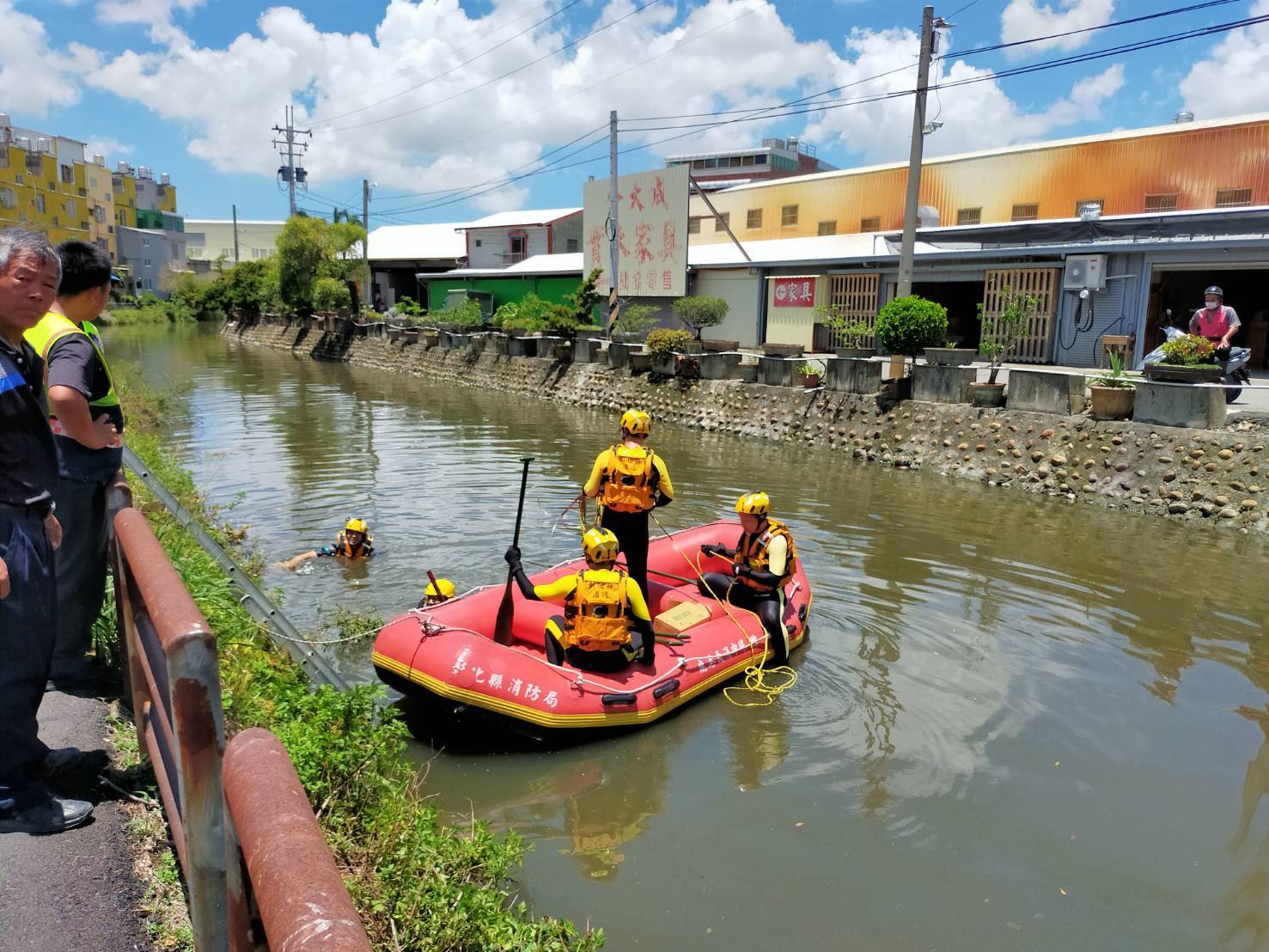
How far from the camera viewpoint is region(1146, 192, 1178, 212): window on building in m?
20.2

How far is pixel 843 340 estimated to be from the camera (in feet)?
70.4

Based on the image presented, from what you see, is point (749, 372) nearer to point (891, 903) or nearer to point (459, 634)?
point (459, 634)

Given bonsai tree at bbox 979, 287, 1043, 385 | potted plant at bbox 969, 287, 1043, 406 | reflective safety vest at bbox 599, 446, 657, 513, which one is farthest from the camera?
bonsai tree at bbox 979, 287, 1043, 385

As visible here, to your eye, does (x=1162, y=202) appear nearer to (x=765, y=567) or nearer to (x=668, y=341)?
(x=668, y=341)

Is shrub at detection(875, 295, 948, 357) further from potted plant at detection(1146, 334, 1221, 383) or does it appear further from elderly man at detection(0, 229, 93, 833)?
elderly man at detection(0, 229, 93, 833)

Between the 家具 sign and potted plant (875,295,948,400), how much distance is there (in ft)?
32.9

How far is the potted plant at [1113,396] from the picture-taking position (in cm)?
1256

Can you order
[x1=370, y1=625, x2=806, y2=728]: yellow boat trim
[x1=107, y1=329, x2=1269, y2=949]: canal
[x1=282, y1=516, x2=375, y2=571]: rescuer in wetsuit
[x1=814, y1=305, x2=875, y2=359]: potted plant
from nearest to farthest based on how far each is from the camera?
[x1=107, y1=329, x2=1269, y2=949]: canal, [x1=370, y1=625, x2=806, y2=728]: yellow boat trim, [x1=282, y1=516, x2=375, y2=571]: rescuer in wetsuit, [x1=814, y1=305, x2=875, y2=359]: potted plant

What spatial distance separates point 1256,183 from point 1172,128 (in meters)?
2.37

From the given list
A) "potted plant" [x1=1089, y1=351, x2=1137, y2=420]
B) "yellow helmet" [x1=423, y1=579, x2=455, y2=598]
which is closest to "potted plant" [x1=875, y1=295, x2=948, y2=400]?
"potted plant" [x1=1089, y1=351, x2=1137, y2=420]

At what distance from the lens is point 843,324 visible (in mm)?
20328

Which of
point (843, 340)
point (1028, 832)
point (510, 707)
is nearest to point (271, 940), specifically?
point (510, 707)

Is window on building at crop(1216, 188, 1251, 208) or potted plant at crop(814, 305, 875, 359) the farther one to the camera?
potted plant at crop(814, 305, 875, 359)

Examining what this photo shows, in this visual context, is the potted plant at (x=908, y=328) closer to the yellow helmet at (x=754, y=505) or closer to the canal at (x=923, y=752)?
the canal at (x=923, y=752)
